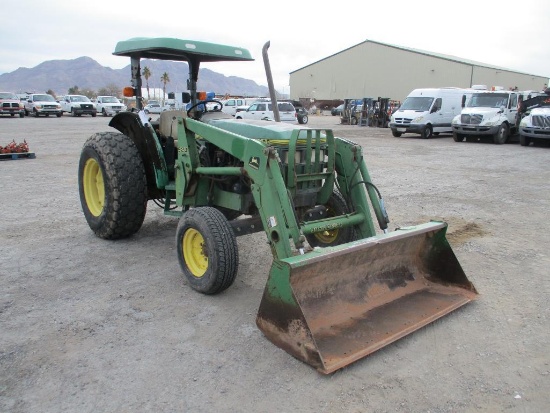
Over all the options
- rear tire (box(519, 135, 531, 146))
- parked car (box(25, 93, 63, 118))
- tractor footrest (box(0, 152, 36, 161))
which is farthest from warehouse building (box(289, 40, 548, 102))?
tractor footrest (box(0, 152, 36, 161))

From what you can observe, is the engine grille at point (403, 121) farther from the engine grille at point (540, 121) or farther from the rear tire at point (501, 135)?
the engine grille at point (540, 121)

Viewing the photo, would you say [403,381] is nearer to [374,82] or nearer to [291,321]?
[291,321]

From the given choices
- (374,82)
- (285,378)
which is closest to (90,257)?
(285,378)

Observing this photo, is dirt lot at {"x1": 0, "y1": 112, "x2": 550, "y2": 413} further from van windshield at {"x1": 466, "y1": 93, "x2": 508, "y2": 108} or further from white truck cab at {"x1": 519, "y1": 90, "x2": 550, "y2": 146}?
van windshield at {"x1": 466, "y1": 93, "x2": 508, "y2": 108}

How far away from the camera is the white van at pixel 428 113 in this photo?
21141 millimetres

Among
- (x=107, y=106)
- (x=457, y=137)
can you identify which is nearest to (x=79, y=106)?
(x=107, y=106)

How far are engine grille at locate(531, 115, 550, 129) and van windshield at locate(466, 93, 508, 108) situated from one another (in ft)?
6.13

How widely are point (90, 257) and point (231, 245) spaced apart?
191cm

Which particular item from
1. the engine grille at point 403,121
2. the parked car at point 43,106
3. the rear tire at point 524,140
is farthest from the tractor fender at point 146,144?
the parked car at point 43,106

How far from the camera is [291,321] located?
3.20m

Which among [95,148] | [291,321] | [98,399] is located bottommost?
[98,399]

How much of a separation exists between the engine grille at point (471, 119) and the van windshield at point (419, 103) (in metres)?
2.20

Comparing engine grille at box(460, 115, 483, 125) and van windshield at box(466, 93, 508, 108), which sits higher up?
van windshield at box(466, 93, 508, 108)

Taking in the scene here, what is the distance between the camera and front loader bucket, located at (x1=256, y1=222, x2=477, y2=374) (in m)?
3.18
